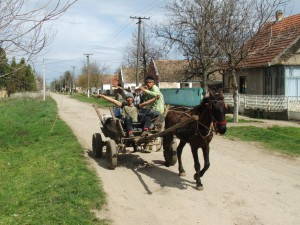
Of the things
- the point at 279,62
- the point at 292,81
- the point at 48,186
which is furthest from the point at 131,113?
the point at 292,81

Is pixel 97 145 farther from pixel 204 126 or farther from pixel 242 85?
pixel 242 85

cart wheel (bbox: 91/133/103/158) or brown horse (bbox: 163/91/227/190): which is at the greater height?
brown horse (bbox: 163/91/227/190)

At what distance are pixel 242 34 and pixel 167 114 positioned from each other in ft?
37.2

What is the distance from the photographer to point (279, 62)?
22.8 meters

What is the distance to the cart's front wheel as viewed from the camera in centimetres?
918

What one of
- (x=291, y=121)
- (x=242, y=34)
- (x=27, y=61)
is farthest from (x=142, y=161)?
(x=291, y=121)

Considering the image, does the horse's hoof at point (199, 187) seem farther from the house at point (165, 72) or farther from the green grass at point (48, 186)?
the house at point (165, 72)

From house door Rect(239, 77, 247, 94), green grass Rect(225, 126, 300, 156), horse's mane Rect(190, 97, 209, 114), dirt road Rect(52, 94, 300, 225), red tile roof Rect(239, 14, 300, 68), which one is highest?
red tile roof Rect(239, 14, 300, 68)

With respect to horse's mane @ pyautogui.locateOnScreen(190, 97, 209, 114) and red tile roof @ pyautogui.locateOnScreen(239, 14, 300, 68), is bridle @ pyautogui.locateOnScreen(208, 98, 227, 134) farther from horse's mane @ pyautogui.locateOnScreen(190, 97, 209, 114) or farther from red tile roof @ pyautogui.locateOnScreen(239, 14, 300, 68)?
red tile roof @ pyautogui.locateOnScreen(239, 14, 300, 68)

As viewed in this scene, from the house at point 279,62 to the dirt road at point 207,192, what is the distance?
12.9 m

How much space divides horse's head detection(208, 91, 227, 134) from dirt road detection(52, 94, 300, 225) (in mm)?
1259

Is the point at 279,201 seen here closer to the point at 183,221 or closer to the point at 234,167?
the point at 183,221

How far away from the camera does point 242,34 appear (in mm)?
19000

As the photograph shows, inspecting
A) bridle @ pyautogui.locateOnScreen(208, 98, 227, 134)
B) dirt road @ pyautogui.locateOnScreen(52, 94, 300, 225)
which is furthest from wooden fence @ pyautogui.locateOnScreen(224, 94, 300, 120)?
bridle @ pyautogui.locateOnScreen(208, 98, 227, 134)
